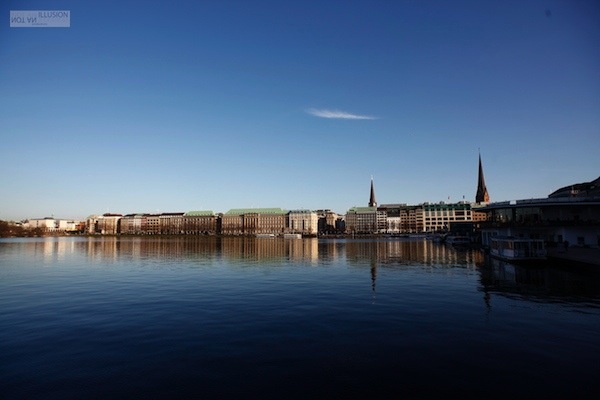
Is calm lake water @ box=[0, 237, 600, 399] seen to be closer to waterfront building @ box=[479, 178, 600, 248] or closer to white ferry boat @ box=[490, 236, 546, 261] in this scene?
white ferry boat @ box=[490, 236, 546, 261]

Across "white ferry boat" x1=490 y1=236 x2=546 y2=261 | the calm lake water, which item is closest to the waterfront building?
"white ferry boat" x1=490 y1=236 x2=546 y2=261

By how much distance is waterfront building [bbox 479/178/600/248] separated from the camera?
6344 cm

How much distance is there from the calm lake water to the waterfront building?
117 ft

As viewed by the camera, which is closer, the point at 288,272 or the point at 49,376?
the point at 49,376

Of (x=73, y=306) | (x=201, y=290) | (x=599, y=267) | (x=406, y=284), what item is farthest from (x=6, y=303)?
(x=599, y=267)

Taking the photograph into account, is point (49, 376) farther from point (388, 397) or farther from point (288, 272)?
point (288, 272)

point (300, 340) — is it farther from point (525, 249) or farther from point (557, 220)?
point (557, 220)

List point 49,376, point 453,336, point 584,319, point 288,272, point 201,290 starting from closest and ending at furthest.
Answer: point 49,376, point 453,336, point 584,319, point 201,290, point 288,272

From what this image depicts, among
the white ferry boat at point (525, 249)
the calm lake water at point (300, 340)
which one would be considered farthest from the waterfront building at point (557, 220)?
the calm lake water at point (300, 340)

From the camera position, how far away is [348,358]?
15.6 meters

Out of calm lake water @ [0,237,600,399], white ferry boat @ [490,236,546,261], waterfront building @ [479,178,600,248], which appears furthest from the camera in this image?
waterfront building @ [479,178,600,248]

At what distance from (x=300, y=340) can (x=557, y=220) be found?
227 ft

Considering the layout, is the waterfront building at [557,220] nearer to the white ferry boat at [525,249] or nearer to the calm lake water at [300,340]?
the white ferry boat at [525,249]

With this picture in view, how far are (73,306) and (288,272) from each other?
25.6 meters
